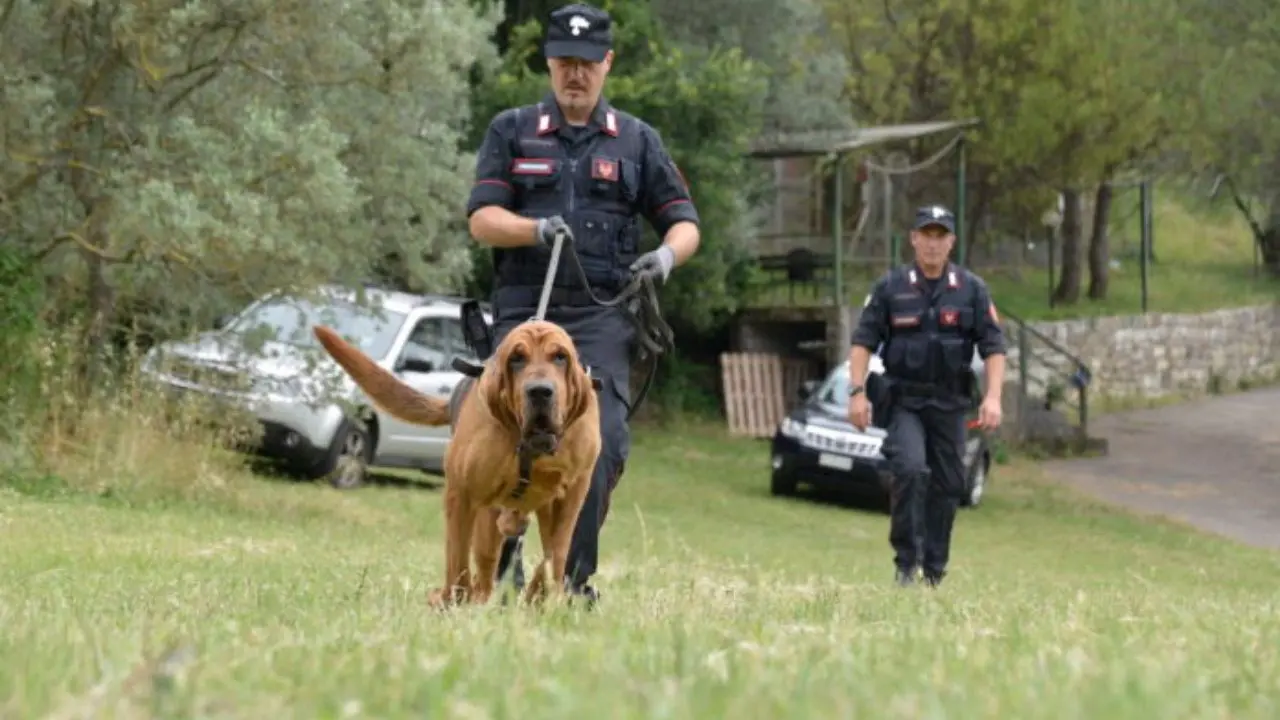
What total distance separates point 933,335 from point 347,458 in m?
10.5

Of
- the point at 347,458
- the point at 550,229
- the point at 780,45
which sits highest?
the point at 780,45

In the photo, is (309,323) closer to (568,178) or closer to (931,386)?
(931,386)

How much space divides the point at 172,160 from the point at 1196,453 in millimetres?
20092

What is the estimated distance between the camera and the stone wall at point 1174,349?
1565 inches

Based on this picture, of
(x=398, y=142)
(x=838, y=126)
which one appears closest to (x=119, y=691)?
(x=398, y=142)

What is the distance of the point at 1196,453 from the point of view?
32.5 meters

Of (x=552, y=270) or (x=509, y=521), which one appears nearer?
(x=509, y=521)

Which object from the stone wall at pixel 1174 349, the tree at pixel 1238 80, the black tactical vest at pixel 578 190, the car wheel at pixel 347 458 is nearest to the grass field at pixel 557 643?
the black tactical vest at pixel 578 190

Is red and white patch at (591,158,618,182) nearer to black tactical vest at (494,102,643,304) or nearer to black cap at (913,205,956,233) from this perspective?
black tactical vest at (494,102,643,304)

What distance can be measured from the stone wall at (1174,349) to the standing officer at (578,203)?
30.2 metres

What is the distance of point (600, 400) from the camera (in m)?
7.46

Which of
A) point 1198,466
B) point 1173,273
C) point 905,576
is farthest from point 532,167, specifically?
point 1173,273

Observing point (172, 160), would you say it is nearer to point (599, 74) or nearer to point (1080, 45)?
point (599, 74)

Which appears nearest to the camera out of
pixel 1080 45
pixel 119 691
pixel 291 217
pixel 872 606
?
pixel 119 691
